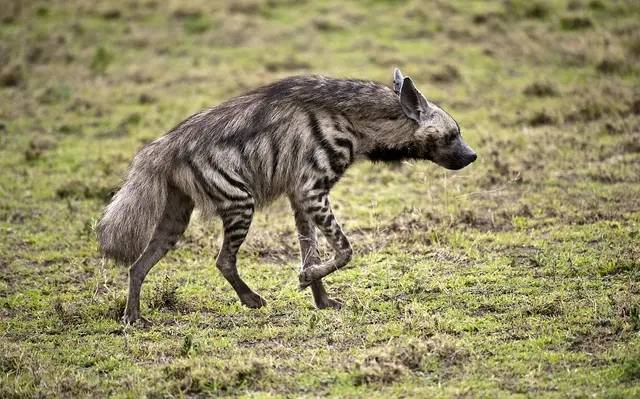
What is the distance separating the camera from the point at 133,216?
261 inches

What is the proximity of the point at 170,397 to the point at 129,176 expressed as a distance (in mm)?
2005

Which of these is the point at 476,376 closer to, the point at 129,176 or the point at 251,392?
the point at 251,392

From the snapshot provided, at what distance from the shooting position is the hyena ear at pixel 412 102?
22.3 ft

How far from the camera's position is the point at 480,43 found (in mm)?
15125

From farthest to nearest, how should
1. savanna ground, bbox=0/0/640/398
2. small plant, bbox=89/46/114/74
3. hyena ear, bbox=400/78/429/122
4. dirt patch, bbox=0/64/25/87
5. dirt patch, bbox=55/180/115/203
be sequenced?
small plant, bbox=89/46/114/74 < dirt patch, bbox=0/64/25/87 < dirt patch, bbox=55/180/115/203 < hyena ear, bbox=400/78/429/122 < savanna ground, bbox=0/0/640/398

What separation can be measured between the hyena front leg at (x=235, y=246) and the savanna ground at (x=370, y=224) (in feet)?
0.41

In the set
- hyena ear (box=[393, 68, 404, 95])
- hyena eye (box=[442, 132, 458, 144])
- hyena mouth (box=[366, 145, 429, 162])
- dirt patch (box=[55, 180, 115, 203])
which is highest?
hyena ear (box=[393, 68, 404, 95])

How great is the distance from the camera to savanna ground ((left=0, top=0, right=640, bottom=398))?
5.54 metres

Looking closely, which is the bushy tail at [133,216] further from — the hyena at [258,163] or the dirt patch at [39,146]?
the dirt patch at [39,146]

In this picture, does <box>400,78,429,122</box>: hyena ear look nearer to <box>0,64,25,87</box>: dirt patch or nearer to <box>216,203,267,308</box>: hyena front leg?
<box>216,203,267,308</box>: hyena front leg

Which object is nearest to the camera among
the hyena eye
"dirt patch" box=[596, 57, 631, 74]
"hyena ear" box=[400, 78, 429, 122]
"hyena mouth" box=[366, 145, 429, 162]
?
"hyena ear" box=[400, 78, 429, 122]

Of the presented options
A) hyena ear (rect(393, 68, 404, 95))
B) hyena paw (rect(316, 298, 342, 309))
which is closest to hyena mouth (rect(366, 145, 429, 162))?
hyena ear (rect(393, 68, 404, 95))

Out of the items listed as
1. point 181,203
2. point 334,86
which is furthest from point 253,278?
point 334,86

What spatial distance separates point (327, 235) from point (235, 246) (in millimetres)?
628
